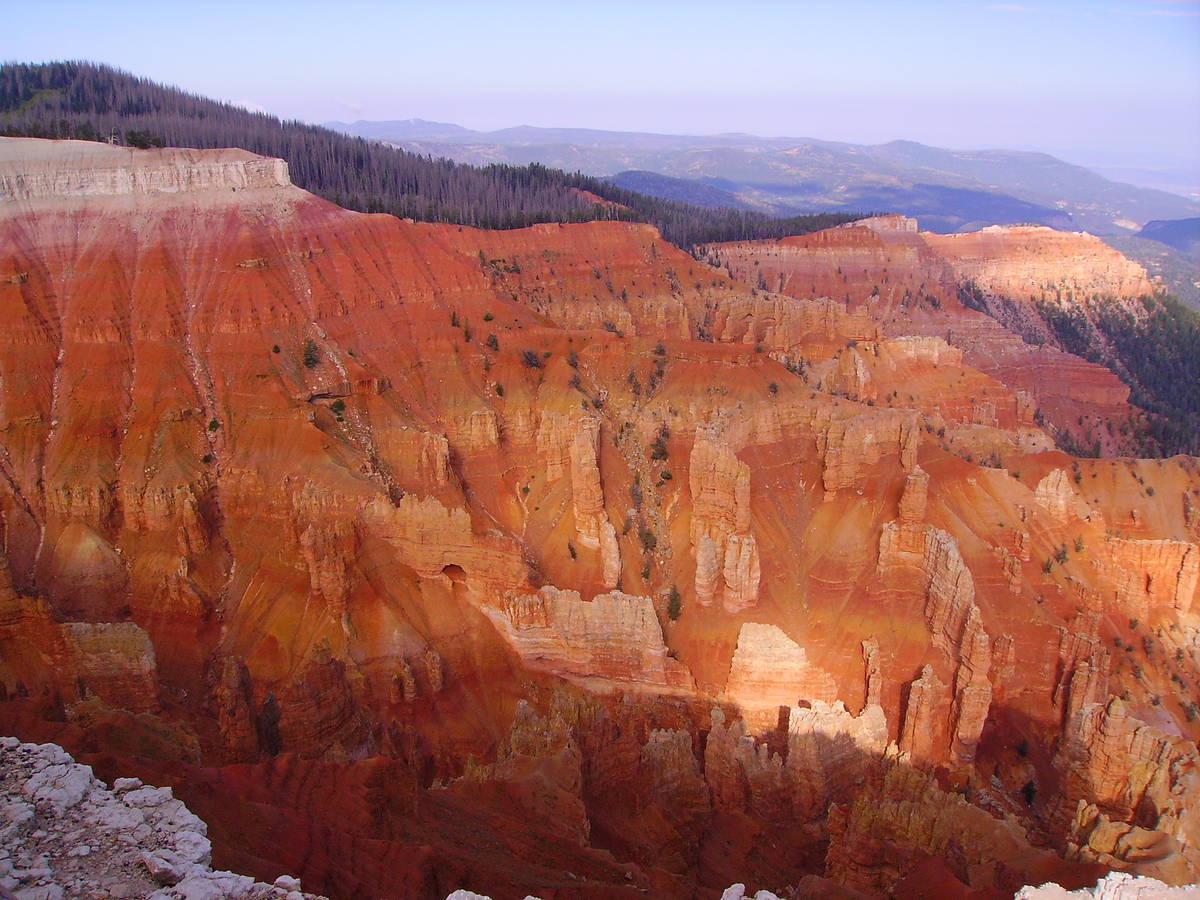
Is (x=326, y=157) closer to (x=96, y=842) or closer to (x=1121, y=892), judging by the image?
(x=96, y=842)

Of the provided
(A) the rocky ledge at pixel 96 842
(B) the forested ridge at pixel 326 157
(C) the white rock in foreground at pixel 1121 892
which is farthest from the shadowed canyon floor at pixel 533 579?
(B) the forested ridge at pixel 326 157

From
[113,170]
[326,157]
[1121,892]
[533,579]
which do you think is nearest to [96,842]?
[1121,892]

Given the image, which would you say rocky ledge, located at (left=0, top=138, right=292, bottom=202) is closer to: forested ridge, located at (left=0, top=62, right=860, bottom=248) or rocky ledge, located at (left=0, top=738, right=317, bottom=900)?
forested ridge, located at (left=0, top=62, right=860, bottom=248)

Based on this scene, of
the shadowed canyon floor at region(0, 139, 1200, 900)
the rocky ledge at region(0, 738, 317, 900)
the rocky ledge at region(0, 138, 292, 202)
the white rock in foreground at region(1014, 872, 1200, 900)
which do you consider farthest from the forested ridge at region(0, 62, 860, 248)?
the white rock in foreground at region(1014, 872, 1200, 900)

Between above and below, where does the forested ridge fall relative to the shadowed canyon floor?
above

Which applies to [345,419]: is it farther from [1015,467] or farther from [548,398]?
[1015,467]

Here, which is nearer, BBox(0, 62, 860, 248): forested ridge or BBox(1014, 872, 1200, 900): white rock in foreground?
BBox(1014, 872, 1200, 900): white rock in foreground

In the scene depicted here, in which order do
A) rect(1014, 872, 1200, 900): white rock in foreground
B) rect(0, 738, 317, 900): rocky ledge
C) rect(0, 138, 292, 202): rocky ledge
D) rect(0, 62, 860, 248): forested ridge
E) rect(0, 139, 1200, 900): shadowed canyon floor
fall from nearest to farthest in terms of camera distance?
1. rect(0, 738, 317, 900): rocky ledge
2. rect(1014, 872, 1200, 900): white rock in foreground
3. rect(0, 139, 1200, 900): shadowed canyon floor
4. rect(0, 138, 292, 202): rocky ledge
5. rect(0, 62, 860, 248): forested ridge
